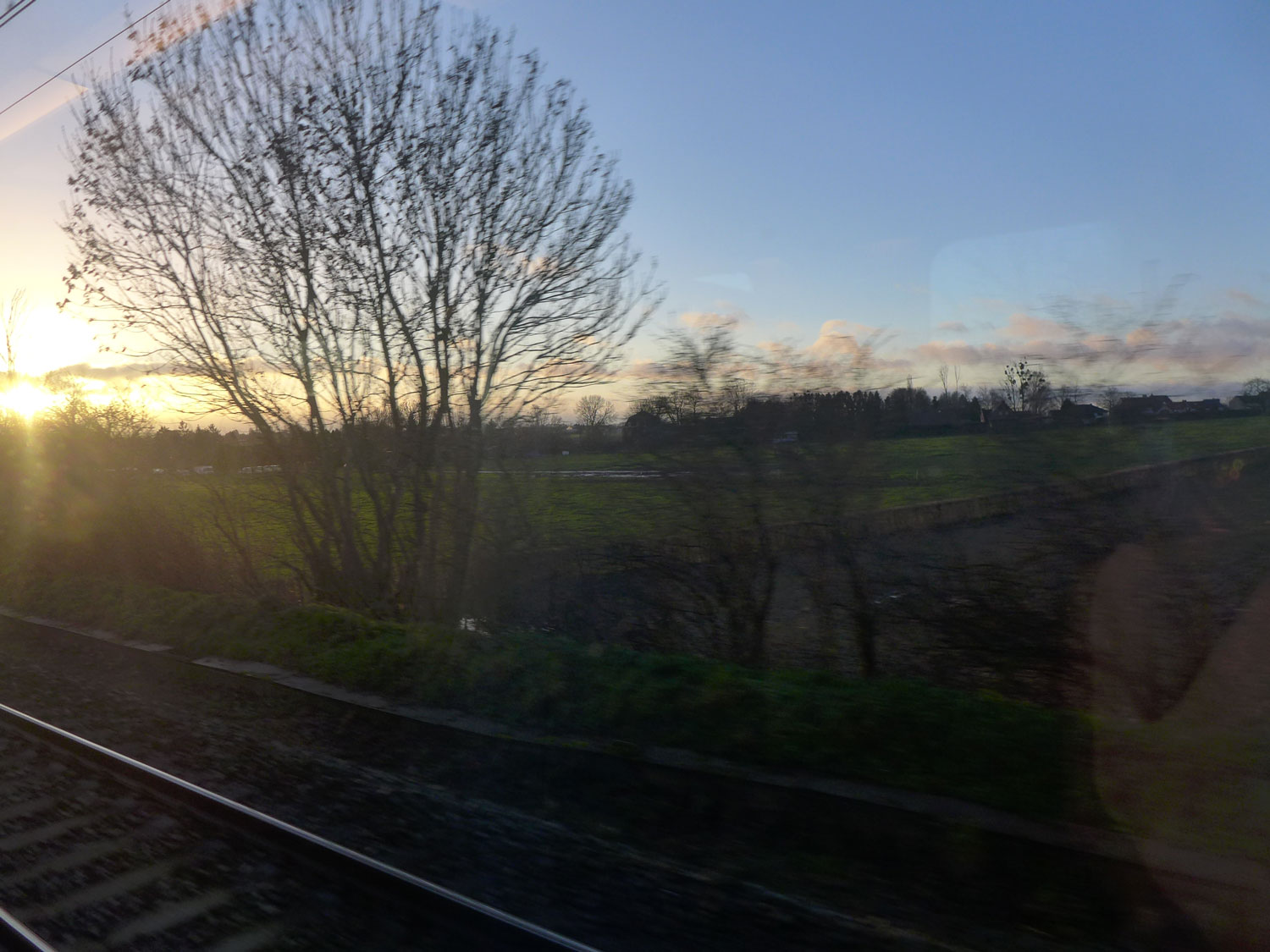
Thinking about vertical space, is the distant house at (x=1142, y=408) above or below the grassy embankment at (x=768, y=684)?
above

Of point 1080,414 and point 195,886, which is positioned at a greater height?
point 1080,414

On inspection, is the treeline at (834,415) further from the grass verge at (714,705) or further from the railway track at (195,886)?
the railway track at (195,886)

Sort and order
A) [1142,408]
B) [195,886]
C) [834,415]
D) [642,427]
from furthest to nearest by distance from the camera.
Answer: [642,427], [834,415], [1142,408], [195,886]

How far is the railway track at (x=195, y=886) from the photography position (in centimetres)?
445

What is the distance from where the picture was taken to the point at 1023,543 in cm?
691

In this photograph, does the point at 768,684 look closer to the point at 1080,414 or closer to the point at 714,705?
the point at 714,705

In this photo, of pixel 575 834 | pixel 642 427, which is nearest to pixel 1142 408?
pixel 642 427

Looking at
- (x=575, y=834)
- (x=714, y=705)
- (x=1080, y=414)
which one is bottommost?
(x=575, y=834)

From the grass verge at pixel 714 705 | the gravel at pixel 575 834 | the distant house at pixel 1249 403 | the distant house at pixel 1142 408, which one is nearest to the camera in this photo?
the gravel at pixel 575 834

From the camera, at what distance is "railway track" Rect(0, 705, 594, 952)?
4449 millimetres

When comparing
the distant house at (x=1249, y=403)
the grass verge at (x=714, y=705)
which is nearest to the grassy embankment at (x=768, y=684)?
the grass verge at (x=714, y=705)

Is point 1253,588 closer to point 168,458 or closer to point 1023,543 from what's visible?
point 1023,543

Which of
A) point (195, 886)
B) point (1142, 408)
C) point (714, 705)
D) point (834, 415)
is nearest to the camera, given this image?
point (195, 886)

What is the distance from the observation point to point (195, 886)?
5.06m
